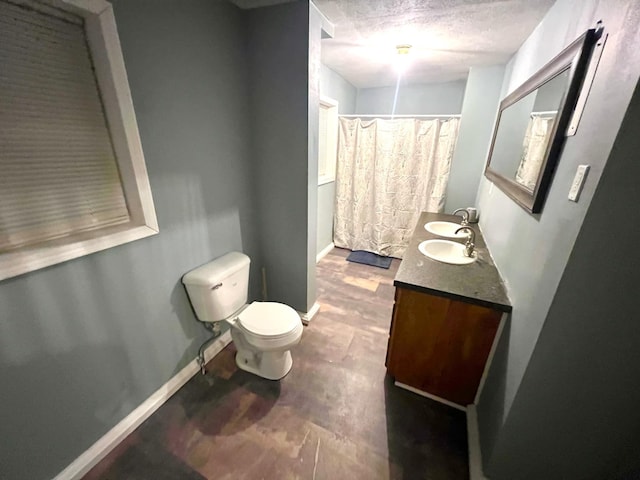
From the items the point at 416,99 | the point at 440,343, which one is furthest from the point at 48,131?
the point at 416,99

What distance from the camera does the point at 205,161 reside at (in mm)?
1481

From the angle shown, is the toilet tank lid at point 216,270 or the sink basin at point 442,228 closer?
the toilet tank lid at point 216,270

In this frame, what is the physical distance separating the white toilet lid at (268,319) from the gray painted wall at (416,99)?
125 inches

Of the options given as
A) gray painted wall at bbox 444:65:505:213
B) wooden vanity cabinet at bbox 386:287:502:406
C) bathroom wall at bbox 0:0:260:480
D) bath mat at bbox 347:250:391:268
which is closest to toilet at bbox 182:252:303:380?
bathroom wall at bbox 0:0:260:480

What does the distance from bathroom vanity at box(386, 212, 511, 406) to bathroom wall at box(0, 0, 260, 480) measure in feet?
4.08

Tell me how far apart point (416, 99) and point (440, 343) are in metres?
3.17

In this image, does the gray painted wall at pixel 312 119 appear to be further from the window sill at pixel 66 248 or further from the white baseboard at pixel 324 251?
the white baseboard at pixel 324 251

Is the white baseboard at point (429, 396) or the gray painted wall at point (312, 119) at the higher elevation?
the gray painted wall at point (312, 119)

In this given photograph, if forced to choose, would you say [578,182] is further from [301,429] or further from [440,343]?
[301,429]

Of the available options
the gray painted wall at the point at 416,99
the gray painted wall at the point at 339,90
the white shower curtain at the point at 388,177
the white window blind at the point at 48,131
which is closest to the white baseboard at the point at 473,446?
the white window blind at the point at 48,131

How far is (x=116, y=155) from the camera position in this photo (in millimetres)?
1120

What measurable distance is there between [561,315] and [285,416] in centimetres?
138

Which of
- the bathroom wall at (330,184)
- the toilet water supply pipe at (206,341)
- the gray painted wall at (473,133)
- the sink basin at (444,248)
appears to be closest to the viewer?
the toilet water supply pipe at (206,341)

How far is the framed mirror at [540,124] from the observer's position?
0.92 metres
